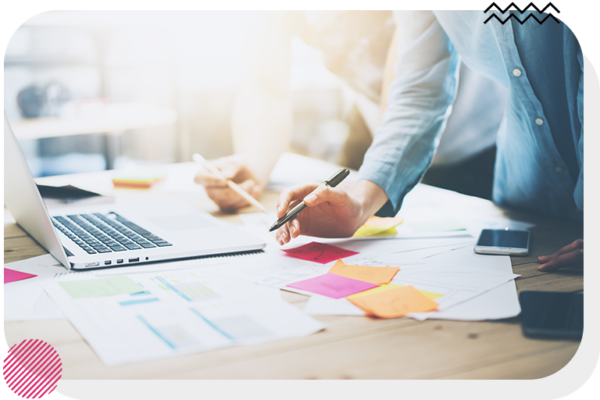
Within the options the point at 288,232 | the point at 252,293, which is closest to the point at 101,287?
the point at 252,293

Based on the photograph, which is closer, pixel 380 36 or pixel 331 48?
pixel 380 36

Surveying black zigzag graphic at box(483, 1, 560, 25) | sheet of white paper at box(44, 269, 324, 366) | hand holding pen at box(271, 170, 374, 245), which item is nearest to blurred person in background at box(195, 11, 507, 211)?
hand holding pen at box(271, 170, 374, 245)

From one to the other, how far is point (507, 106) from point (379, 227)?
0.36 metres

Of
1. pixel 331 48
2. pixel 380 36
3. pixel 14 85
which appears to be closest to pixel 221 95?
pixel 14 85

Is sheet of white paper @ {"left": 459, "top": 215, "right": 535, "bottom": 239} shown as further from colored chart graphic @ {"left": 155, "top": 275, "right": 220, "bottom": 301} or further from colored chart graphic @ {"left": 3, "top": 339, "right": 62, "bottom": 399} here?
colored chart graphic @ {"left": 3, "top": 339, "right": 62, "bottom": 399}

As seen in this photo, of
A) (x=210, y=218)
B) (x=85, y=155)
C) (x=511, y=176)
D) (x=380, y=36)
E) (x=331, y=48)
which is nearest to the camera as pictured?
(x=210, y=218)

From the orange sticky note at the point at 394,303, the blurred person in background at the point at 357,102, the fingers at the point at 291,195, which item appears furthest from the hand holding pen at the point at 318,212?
the blurred person in background at the point at 357,102

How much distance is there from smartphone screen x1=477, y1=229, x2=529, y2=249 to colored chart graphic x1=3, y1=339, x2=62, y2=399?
0.58 meters

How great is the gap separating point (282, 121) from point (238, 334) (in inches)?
40.4

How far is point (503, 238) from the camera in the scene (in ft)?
2.58

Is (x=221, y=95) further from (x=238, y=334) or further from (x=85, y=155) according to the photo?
(x=238, y=334)

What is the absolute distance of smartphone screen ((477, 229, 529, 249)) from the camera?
0.75 m

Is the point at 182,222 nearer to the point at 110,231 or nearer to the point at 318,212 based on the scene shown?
the point at 110,231

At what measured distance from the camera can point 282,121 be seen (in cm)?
145
